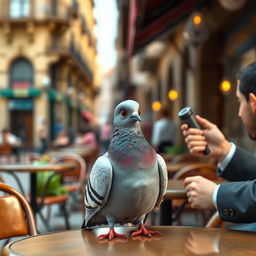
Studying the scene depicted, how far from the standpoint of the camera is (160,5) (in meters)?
8.55

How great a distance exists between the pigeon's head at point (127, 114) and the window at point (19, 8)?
61.3ft

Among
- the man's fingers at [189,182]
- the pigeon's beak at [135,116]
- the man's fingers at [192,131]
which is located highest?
the pigeon's beak at [135,116]

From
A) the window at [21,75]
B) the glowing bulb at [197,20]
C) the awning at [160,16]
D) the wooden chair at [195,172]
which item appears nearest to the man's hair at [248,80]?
the wooden chair at [195,172]

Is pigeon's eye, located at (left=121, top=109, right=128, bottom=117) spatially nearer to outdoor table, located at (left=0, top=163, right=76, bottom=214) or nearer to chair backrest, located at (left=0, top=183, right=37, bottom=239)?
chair backrest, located at (left=0, top=183, right=37, bottom=239)

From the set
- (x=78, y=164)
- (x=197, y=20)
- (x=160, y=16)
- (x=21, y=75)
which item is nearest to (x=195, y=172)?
(x=78, y=164)

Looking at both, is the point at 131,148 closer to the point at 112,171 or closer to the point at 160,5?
the point at 112,171

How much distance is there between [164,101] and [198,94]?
5.92 m

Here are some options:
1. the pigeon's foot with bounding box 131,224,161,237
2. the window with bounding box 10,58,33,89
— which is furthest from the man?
the window with bounding box 10,58,33,89

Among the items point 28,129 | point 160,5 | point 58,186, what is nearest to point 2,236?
point 58,186

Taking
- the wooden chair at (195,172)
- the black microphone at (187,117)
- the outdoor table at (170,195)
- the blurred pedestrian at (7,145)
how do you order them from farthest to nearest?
the blurred pedestrian at (7,145) < the wooden chair at (195,172) < the outdoor table at (170,195) < the black microphone at (187,117)

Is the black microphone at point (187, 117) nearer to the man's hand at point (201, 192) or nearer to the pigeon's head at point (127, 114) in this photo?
the man's hand at point (201, 192)

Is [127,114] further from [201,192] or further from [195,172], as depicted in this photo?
[195,172]

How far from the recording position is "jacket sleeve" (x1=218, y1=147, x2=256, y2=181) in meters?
2.24

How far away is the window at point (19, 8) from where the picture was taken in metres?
19.6
